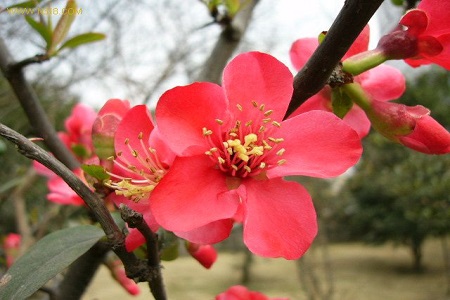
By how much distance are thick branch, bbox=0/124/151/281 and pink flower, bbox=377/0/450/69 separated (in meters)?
0.24

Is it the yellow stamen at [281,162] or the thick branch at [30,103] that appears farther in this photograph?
the thick branch at [30,103]

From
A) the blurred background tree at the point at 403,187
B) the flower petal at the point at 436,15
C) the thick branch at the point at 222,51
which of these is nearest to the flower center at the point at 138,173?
the flower petal at the point at 436,15

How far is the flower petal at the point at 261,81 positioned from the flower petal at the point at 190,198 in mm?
57

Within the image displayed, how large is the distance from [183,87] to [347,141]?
117 millimetres

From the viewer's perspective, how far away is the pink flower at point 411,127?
344 millimetres

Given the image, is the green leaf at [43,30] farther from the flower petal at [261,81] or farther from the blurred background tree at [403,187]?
the blurred background tree at [403,187]

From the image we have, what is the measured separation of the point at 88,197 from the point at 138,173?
0.07 meters

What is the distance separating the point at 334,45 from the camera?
311 mm

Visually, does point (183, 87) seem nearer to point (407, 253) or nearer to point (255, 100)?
point (255, 100)

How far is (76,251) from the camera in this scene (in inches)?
13.7

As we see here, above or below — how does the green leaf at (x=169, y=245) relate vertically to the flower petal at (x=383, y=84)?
below

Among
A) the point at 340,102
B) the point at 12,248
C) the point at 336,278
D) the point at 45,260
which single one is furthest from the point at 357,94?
the point at 336,278

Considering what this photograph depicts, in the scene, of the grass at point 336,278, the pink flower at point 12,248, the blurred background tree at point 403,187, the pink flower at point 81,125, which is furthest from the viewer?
the grass at point 336,278

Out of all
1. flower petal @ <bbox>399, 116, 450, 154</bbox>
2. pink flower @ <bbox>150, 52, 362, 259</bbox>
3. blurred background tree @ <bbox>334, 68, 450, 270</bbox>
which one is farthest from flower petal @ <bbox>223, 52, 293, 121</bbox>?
blurred background tree @ <bbox>334, 68, 450, 270</bbox>
